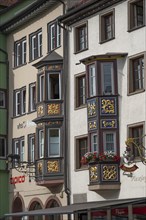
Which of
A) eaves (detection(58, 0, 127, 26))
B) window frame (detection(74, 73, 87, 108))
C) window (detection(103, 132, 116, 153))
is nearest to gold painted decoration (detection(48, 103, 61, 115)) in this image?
window frame (detection(74, 73, 87, 108))

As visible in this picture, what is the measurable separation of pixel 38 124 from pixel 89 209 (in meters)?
8.68

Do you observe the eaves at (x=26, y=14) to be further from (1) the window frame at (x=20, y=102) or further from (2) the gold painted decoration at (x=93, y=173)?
(2) the gold painted decoration at (x=93, y=173)

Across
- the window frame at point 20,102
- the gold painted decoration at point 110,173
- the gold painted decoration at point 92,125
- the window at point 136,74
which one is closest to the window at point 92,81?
the gold painted decoration at point 92,125

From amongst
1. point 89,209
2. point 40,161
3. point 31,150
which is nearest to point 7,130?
point 31,150

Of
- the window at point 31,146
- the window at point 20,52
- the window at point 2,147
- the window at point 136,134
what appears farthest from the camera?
the window at point 2,147

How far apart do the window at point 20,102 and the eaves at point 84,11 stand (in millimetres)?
6907

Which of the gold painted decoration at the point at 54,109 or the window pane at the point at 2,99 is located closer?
the gold painted decoration at the point at 54,109

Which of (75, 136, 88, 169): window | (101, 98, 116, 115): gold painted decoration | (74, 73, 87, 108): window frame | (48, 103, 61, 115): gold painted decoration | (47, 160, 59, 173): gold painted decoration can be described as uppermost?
(74, 73, 87, 108): window frame

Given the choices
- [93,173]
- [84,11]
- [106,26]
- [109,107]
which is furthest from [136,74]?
[84,11]

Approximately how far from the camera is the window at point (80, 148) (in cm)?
3858

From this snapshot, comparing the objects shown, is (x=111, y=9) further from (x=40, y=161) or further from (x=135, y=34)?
(x=40, y=161)

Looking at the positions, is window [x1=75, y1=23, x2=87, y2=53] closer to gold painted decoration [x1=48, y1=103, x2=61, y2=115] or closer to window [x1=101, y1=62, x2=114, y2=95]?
window [x1=101, y1=62, x2=114, y2=95]

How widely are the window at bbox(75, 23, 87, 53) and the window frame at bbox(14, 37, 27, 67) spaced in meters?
6.67

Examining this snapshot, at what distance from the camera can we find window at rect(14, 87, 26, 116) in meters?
45.6
